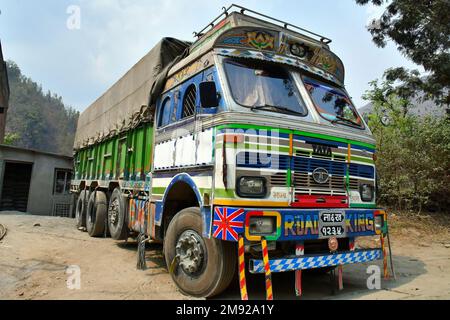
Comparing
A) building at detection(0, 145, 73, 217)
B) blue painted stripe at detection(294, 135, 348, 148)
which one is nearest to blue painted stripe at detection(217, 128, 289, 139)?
blue painted stripe at detection(294, 135, 348, 148)

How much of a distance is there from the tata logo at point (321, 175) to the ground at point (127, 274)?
1.38m

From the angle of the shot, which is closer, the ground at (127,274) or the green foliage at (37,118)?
the ground at (127,274)

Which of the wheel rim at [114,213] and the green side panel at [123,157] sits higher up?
the green side panel at [123,157]

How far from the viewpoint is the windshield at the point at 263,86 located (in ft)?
14.0

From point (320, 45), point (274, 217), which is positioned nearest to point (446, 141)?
point (320, 45)

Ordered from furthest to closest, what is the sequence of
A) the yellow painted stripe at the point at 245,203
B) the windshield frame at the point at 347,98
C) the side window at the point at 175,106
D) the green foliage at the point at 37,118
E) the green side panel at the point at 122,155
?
the green foliage at the point at 37,118 < the green side panel at the point at 122,155 < the side window at the point at 175,106 < the windshield frame at the point at 347,98 < the yellow painted stripe at the point at 245,203

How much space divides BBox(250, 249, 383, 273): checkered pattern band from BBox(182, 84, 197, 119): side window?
7.38ft

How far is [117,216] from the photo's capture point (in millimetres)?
7590

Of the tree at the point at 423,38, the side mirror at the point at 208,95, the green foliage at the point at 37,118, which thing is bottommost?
the side mirror at the point at 208,95

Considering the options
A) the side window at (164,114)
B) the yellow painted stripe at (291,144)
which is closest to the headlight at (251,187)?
the yellow painted stripe at (291,144)

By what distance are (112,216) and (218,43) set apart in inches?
193

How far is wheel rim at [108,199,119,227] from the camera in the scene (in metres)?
7.62

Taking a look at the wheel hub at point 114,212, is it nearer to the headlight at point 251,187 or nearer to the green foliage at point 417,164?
the headlight at point 251,187
